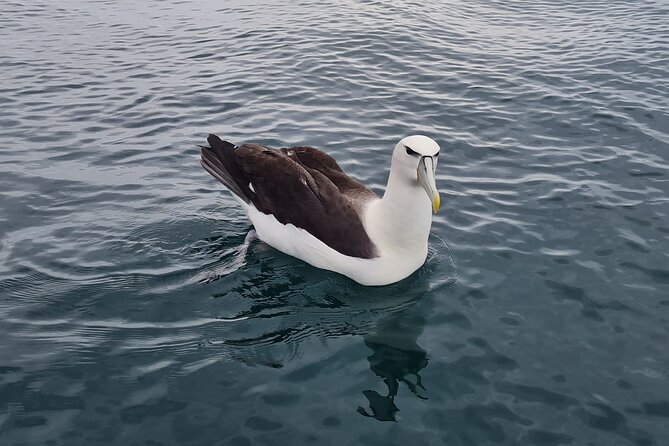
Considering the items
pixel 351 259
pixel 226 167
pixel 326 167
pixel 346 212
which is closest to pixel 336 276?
pixel 351 259

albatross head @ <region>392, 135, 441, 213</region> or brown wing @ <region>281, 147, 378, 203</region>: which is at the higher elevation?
albatross head @ <region>392, 135, 441, 213</region>

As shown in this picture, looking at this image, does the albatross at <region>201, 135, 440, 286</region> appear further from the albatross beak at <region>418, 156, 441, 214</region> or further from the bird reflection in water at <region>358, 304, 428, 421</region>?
the bird reflection in water at <region>358, 304, 428, 421</region>

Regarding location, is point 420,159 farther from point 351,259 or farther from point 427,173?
point 351,259

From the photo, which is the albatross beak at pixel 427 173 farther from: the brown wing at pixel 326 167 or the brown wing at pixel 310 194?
the brown wing at pixel 326 167

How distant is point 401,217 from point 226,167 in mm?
2714

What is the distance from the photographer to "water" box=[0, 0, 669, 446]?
21.7 ft

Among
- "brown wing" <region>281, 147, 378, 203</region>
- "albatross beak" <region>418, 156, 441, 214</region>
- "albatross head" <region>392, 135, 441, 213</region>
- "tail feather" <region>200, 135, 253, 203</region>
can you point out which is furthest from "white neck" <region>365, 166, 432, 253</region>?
"tail feather" <region>200, 135, 253, 203</region>

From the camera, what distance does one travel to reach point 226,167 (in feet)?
31.6

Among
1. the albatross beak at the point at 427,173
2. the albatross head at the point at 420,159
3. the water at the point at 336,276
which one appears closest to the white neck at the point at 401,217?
the albatross head at the point at 420,159

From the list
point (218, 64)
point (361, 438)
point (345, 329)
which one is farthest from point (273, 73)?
point (361, 438)

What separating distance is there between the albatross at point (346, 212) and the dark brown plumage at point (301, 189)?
0.04ft

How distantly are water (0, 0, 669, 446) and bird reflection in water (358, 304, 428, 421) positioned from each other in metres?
0.03

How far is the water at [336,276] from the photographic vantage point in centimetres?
662

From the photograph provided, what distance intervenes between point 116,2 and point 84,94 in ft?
31.5
